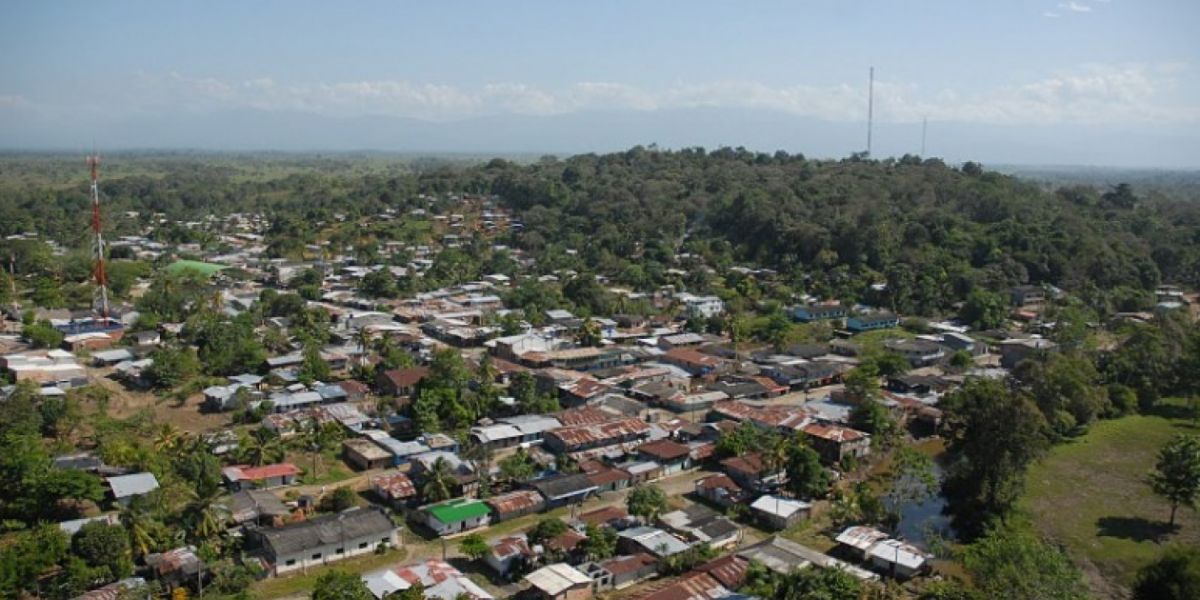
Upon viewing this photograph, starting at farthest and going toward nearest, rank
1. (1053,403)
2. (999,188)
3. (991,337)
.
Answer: (999,188)
(991,337)
(1053,403)

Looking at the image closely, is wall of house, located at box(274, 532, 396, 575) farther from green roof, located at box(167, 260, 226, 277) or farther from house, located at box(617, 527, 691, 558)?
green roof, located at box(167, 260, 226, 277)

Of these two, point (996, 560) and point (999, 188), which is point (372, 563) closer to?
point (996, 560)

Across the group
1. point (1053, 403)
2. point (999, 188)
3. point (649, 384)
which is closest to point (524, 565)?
point (649, 384)

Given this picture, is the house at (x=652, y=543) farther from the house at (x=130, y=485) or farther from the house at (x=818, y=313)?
the house at (x=818, y=313)

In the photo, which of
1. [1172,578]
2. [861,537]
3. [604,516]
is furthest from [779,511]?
[1172,578]

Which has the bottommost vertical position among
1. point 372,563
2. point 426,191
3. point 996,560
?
point 372,563

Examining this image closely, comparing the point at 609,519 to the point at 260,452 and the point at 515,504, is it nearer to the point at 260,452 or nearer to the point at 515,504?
the point at 515,504
